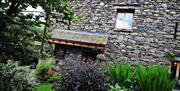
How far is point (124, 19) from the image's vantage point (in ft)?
48.8

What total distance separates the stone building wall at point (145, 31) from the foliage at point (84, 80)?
560 centimetres

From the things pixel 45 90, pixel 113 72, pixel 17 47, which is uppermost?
pixel 17 47

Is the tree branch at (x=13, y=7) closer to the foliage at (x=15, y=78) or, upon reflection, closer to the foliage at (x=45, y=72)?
the foliage at (x=15, y=78)

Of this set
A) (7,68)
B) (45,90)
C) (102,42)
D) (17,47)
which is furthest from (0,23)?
(102,42)

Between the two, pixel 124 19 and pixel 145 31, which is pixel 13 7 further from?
pixel 124 19

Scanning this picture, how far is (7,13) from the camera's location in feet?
17.7

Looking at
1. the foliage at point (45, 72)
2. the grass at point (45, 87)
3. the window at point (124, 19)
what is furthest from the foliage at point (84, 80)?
the window at point (124, 19)

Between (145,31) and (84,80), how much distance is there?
21.3 ft

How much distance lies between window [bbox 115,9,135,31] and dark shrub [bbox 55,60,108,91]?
20.9ft

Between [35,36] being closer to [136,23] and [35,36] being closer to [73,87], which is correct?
[73,87]

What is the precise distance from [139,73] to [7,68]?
4199 mm

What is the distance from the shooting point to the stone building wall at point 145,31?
13.5 m

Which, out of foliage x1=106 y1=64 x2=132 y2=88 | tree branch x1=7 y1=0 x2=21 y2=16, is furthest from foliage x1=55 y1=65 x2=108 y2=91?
tree branch x1=7 y1=0 x2=21 y2=16

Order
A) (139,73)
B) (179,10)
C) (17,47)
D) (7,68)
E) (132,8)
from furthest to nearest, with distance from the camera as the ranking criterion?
(132,8) → (179,10) → (139,73) → (7,68) → (17,47)
